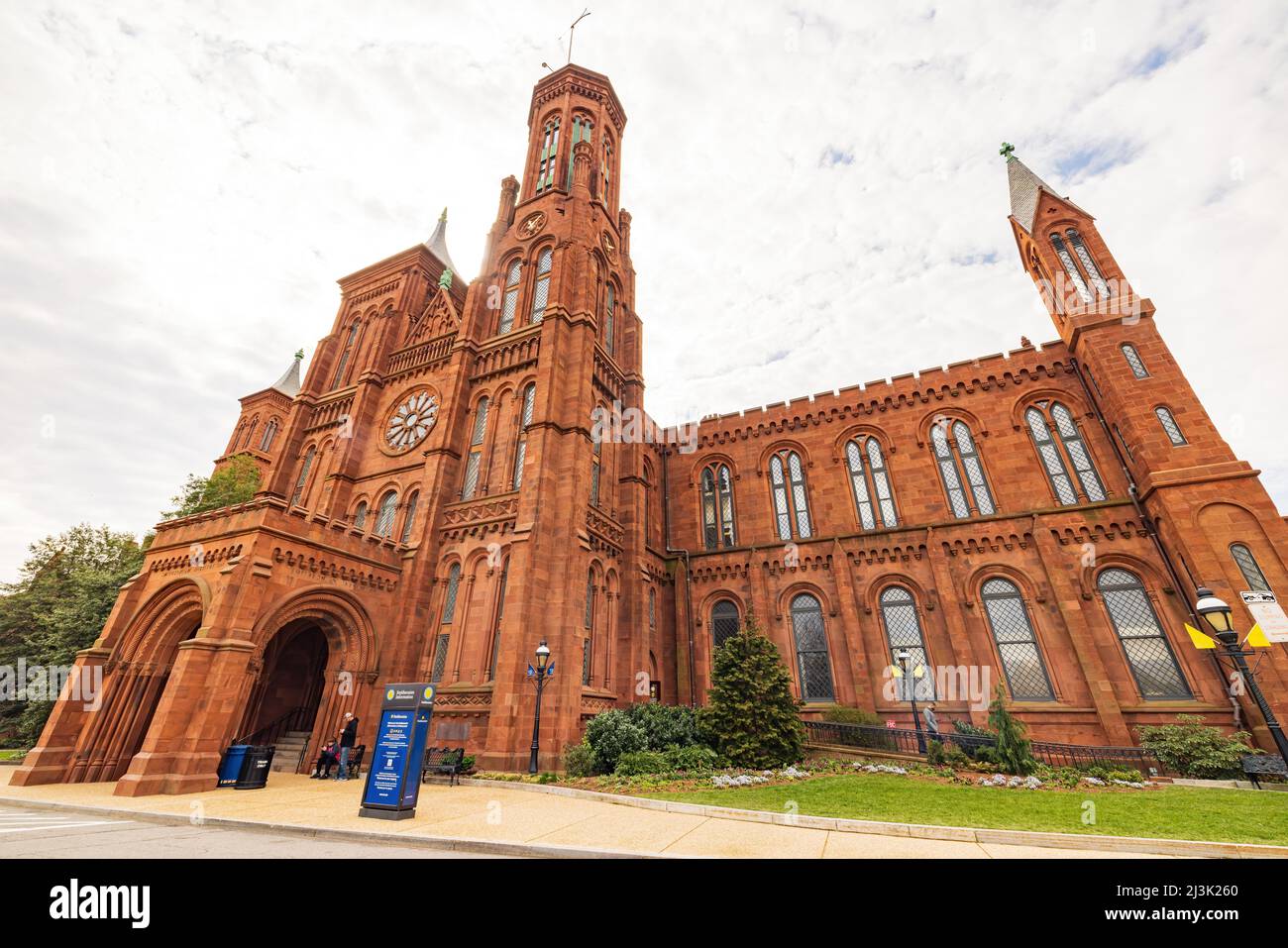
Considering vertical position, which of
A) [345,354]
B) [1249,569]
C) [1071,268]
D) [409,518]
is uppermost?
[345,354]

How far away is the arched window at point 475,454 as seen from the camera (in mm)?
21141

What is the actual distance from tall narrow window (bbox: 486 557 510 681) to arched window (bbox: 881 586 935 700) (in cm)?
1442

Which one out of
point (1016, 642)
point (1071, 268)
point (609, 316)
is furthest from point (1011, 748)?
point (609, 316)

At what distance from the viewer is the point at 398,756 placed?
28.4 feet

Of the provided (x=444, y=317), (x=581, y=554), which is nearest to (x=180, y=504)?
(x=444, y=317)

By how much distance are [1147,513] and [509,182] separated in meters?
33.2

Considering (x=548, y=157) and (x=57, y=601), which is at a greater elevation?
(x=548, y=157)

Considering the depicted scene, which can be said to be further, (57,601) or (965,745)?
(57,601)

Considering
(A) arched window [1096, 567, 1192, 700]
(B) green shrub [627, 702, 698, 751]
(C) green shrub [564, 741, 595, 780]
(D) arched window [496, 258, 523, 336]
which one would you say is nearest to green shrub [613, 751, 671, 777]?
(C) green shrub [564, 741, 595, 780]

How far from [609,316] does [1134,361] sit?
21.4 meters

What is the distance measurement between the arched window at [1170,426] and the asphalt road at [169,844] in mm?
23777

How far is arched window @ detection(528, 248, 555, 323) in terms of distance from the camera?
23.9 metres

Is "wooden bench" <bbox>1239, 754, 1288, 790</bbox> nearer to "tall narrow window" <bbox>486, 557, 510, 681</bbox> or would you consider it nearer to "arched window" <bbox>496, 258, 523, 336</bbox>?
"tall narrow window" <bbox>486, 557, 510, 681</bbox>

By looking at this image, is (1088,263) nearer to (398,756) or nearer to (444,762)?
(398,756)
